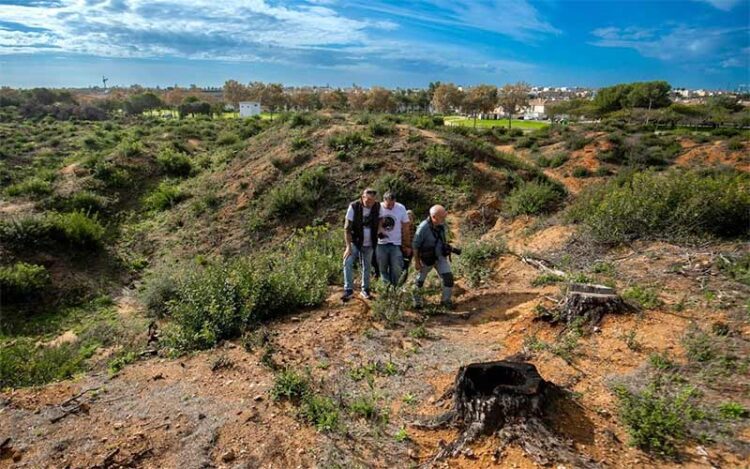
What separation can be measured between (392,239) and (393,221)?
0.25 m

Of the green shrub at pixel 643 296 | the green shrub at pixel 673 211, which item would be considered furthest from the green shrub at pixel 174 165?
the green shrub at pixel 643 296

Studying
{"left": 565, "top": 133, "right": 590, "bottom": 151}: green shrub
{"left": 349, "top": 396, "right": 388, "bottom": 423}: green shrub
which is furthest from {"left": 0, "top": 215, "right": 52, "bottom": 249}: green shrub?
{"left": 565, "top": 133, "right": 590, "bottom": 151}: green shrub

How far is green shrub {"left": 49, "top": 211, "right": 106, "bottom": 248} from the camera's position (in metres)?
10.8

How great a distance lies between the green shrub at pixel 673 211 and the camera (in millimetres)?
6273

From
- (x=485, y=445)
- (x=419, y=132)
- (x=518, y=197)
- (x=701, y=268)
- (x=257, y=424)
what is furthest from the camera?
(x=419, y=132)

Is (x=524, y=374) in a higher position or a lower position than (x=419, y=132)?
lower

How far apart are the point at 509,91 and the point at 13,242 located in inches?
2071

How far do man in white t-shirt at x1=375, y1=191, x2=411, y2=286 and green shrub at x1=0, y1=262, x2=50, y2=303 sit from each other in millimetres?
7639

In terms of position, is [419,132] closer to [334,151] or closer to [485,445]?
[334,151]

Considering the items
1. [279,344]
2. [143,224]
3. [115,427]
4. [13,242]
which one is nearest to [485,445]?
[279,344]

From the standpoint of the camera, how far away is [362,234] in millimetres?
6066

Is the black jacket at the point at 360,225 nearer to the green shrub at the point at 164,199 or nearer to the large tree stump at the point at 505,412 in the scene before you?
the large tree stump at the point at 505,412

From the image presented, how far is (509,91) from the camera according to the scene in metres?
52.8

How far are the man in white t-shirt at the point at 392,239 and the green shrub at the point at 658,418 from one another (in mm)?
3313
